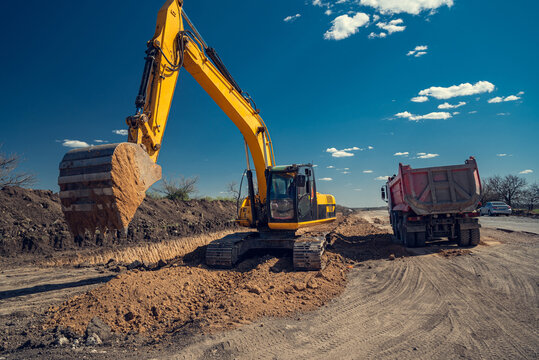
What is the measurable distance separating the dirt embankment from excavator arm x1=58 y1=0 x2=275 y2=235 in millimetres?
5414

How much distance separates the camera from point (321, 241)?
813 centimetres

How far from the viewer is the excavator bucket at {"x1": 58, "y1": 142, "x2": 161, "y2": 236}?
15.4 ft

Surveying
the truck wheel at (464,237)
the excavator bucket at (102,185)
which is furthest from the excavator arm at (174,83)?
the truck wheel at (464,237)

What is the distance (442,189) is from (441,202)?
0.46 m

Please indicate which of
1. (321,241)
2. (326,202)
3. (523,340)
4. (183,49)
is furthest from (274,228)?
(523,340)

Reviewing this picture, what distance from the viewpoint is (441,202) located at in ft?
34.7

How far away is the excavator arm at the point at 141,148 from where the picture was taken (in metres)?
4.73

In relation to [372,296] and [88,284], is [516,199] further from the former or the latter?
[88,284]

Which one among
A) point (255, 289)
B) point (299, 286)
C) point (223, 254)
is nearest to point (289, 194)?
point (223, 254)

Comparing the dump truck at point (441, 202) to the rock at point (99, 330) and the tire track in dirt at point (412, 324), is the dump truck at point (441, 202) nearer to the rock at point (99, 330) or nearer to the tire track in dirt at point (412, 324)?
the tire track in dirt at point (412, 324)

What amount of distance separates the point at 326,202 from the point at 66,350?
312 inches

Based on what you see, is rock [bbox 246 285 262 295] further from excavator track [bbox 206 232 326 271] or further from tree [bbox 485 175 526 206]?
tree [bbox 485 175 526 206]

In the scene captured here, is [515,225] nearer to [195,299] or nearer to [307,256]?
[307,256]

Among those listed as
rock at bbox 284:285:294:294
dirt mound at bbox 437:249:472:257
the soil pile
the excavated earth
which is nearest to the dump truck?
dirt mound at bbox 437:249:472:257
